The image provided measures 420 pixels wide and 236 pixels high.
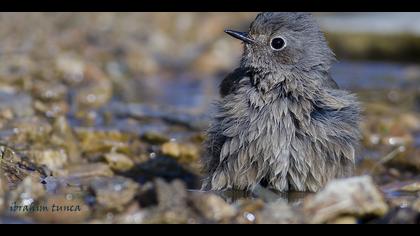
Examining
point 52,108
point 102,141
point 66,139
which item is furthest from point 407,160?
point 52,108

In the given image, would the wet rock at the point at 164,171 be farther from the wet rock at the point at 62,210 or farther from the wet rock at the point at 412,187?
the wet rock at the point at 62,210

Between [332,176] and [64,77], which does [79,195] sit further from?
[64,77]

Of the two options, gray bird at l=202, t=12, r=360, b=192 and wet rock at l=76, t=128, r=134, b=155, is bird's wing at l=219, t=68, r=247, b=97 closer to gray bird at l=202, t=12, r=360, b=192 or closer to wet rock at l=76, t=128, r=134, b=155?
gray bird at l=202, t=12, r=360, b=192

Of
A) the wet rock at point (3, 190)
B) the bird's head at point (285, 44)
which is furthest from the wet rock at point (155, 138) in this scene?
the wet rock at point (3, 190)

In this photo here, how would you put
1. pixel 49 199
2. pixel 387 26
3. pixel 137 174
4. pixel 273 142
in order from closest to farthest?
pixel 49 199, pixel 273 142, pixel 137 174, pixel 387 26

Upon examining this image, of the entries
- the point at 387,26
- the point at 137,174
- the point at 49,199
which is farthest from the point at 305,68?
the point at 387,26

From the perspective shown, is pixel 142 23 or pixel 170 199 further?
pixel 142 23

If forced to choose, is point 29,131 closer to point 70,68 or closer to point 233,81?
point 233,81
